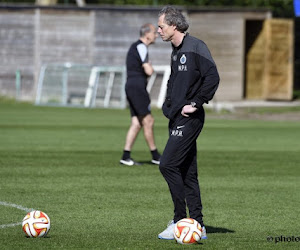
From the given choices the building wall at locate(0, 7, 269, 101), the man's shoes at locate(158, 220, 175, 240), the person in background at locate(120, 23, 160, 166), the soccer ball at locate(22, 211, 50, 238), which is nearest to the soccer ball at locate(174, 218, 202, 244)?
the man's shoes at locate(158, 220, 175, 240)

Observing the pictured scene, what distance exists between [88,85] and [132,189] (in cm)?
2062

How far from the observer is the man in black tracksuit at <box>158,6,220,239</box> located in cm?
783

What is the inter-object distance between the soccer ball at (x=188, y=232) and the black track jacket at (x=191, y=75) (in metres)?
1.05

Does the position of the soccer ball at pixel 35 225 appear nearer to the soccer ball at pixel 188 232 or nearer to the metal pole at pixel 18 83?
the soccer ball at pixel 188 232

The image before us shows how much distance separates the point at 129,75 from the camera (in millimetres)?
13742

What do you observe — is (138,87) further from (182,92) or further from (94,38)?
(94,38)

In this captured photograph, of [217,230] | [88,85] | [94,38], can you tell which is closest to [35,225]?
[217,230]

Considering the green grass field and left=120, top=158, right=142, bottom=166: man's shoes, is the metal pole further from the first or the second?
left=120, top=158, right=142, bottom=166: man's shoes

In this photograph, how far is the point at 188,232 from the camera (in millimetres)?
7539

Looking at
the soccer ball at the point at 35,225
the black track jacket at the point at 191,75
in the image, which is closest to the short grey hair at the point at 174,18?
the black track jacket at the point at 191,75

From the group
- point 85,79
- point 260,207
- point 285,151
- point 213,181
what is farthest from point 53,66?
point 260,207

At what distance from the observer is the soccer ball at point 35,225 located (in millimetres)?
7715

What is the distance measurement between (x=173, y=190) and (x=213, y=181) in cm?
408

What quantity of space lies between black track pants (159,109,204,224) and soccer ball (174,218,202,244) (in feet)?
1.39
